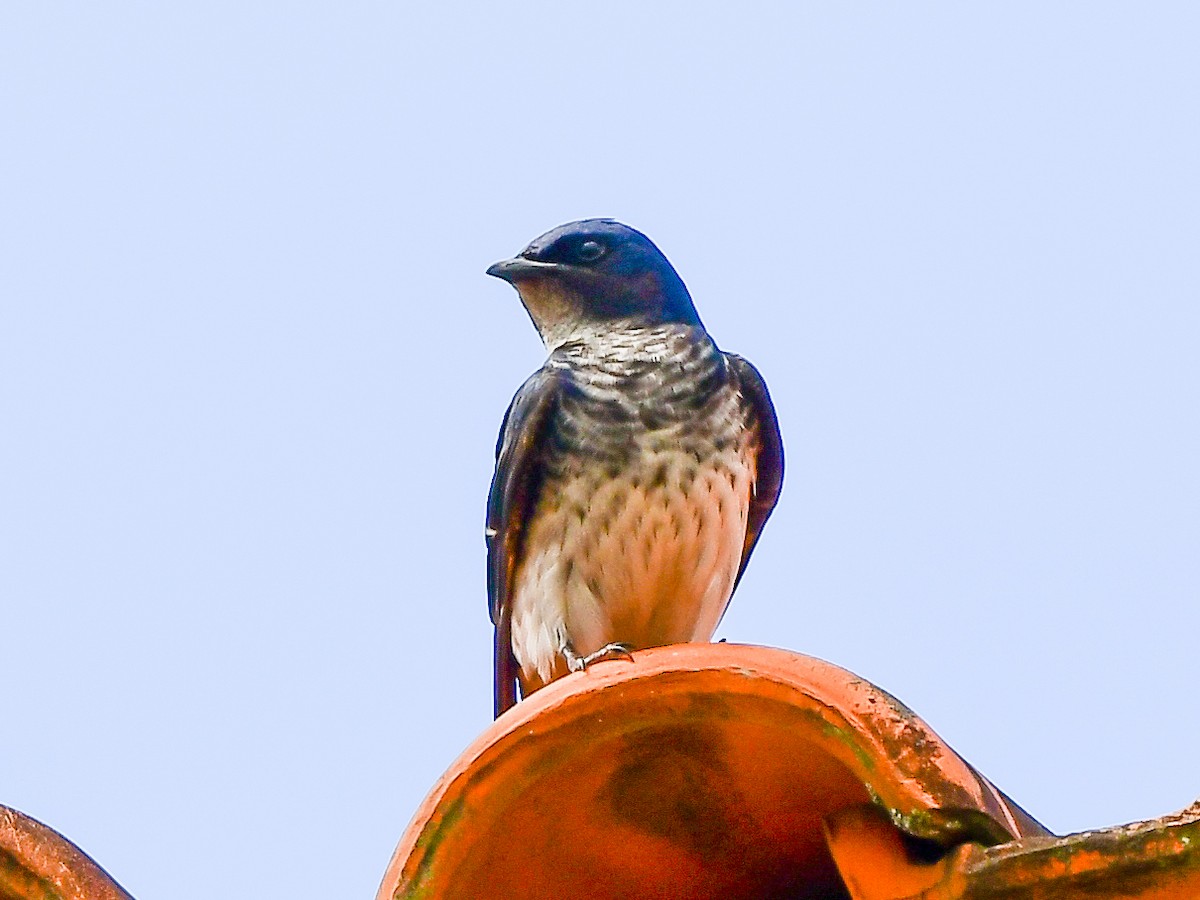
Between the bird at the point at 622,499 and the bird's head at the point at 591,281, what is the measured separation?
0.24m

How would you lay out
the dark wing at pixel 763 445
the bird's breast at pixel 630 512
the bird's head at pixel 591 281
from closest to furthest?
the bird's breast at pixel 630 512 → the dark wing at pixel 763 445 → the bird's head at pixel 591 281

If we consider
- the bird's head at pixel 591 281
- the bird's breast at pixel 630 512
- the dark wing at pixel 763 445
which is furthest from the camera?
the bird's head at pixel 591 281

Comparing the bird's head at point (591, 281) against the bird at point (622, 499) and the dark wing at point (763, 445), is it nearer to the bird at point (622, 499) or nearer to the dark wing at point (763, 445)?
the bird at point (622, 499)

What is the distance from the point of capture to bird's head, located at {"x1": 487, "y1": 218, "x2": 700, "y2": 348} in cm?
497

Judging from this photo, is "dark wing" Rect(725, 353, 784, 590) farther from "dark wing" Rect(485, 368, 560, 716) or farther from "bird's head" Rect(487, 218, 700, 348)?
"dark wing" Rect(485, 368, 560, 716)

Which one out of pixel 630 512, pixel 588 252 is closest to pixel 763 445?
pixel 630 512

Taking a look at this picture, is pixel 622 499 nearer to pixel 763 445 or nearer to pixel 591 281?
pixel 763 445

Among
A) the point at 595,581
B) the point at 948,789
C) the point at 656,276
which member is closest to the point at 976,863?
the point at 948,789

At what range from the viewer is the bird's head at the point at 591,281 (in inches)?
196

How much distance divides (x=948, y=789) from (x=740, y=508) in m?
2.24

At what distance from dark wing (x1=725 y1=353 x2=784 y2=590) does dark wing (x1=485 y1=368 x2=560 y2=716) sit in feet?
1.60

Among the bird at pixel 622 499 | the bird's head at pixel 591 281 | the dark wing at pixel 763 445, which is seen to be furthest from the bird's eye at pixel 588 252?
the dark wing at pixel 763 445

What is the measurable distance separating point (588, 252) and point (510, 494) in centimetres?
93

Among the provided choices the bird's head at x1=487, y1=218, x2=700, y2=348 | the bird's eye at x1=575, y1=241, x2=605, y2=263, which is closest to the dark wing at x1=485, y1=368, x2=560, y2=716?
the bird's head at x1=487, y1=218, x2=700, y2=348
